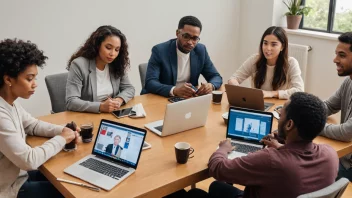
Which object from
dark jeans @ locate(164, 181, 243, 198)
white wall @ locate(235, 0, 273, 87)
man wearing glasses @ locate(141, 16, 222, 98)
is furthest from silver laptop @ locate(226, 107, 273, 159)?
white wall @ locate(235, 0, 273, 87)

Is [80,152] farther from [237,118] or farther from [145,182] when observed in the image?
[237,118]

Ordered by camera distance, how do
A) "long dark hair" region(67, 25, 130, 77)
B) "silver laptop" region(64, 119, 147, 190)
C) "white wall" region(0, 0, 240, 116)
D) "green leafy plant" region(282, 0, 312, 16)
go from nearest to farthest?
"silver laptop" region(64, 119, 147, 190), "long dark hair" region(67, 25, 130, 77), "white wall" region(0, 0, 240, 116), "green leafy plant" region(282, 0, 312, 16)

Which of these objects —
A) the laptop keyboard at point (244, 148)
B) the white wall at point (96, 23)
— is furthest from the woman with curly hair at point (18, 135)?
the white wall at point (96, 23)

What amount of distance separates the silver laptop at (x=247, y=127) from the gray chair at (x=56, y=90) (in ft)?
4.49

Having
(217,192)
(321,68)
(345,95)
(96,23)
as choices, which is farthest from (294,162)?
(321,68)

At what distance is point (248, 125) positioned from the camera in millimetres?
1947

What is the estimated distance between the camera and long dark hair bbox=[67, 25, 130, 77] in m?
2.54

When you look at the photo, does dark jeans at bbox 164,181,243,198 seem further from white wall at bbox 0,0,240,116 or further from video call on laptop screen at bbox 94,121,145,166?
white wall at bbox 0,0,240,116

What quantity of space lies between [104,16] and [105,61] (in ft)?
4.03

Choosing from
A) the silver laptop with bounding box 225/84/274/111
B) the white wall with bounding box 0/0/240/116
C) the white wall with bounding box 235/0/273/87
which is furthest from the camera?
the white wall with bounding box 235/0/273/87

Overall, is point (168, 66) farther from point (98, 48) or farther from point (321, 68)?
point (321, 68)

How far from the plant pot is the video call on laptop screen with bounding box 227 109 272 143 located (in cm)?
264

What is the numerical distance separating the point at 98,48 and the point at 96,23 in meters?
1.16

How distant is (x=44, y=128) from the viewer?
196 centimetres
